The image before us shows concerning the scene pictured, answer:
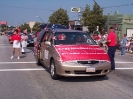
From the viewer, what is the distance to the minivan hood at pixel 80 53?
7.57m

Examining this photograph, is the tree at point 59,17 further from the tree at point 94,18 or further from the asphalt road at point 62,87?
the asphalt road at point 62,87

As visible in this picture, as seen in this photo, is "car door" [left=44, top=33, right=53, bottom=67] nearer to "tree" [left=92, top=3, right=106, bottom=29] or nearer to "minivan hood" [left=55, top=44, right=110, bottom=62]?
"minivan hood" [left=55, top=44, right=110, bottom=62]

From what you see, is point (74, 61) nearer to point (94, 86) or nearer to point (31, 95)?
point (94, 86)

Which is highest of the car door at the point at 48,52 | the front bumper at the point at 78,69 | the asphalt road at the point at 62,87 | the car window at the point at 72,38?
the car window at the point at 72,38

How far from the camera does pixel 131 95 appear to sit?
6.41 meters

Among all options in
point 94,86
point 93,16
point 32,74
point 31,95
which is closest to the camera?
point 31,95

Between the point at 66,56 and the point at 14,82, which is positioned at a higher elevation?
the point at 66,56

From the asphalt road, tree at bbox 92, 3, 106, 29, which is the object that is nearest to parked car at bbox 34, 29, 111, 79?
the asphalt road

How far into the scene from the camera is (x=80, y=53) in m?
7.73

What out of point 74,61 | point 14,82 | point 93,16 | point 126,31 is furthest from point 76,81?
point 93,16

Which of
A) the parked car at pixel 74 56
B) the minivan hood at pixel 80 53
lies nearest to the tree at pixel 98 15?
the parked car at pixel 74 56

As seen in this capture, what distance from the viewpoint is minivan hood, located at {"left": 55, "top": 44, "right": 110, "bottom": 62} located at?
757 cm

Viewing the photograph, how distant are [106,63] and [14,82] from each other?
2.92 metres

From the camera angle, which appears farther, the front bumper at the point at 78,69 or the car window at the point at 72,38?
the car window at the point at 72,38
